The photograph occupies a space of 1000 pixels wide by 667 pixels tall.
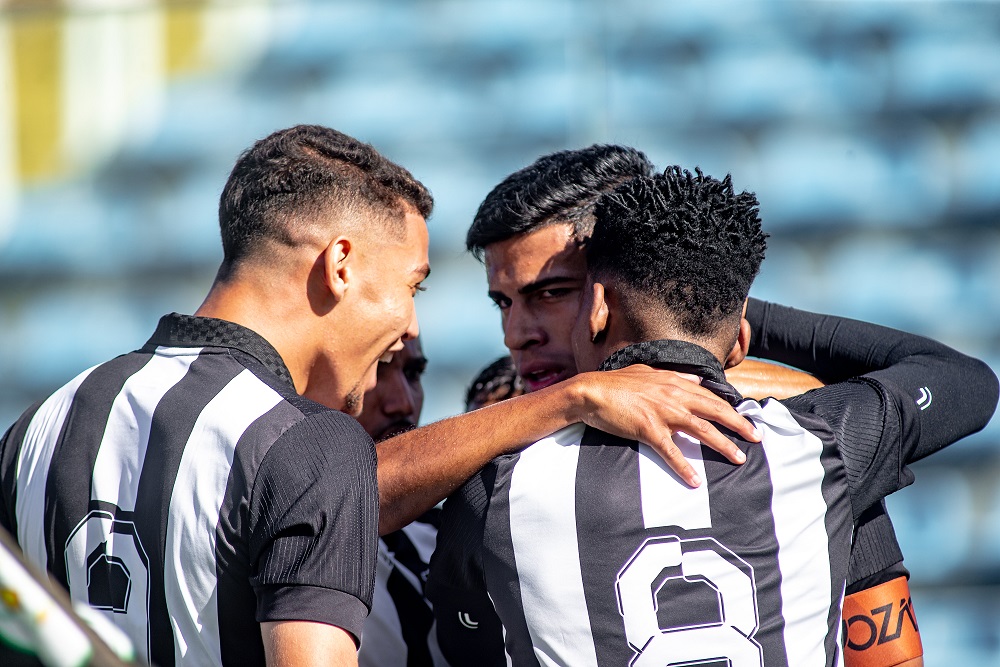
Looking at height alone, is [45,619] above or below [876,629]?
above

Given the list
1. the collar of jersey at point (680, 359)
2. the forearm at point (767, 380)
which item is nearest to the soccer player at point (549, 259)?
the forearm at point (767, 380)

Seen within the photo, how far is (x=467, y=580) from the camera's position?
1.32 m

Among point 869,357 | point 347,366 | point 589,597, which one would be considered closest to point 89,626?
point 589,597

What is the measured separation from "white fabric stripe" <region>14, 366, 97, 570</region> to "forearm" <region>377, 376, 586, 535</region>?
47 cm

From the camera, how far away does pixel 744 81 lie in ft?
12.8

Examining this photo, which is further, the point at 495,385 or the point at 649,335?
the point at 495,385

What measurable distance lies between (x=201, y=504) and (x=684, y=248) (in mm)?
761

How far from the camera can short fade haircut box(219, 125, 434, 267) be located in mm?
1532

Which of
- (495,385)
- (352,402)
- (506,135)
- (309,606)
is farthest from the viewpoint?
(506,135)

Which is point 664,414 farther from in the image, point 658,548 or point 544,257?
point 544,257

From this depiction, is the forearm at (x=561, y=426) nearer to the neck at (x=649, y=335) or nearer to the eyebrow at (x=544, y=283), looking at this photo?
the neck at (x=649, y=335)

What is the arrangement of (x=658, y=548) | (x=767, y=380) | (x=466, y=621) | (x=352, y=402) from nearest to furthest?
1. (x=658, y=548)
2. (x=466, y=621)
3. (x=352, y=402)
4. (x=767, y=380)

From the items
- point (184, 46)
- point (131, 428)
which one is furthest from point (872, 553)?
point (184, 46)

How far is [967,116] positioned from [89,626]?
3.96 meters
